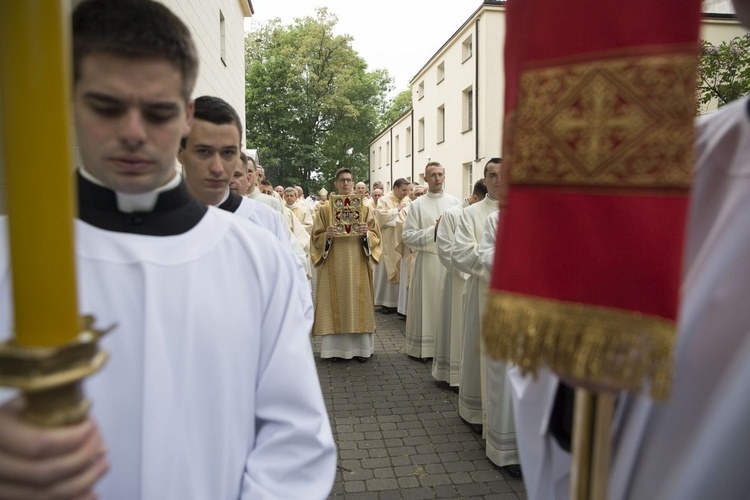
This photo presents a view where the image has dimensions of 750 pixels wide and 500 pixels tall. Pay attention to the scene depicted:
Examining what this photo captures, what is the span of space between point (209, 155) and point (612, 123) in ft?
→ 8.49

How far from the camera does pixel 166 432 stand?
4.31 feet

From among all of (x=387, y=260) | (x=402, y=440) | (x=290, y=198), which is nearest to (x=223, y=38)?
(x=290, y=198)

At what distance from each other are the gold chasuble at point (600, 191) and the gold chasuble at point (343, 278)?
247 inches

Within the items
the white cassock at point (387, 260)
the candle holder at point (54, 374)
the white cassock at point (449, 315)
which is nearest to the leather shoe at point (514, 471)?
the white cassock at point (449, 315)

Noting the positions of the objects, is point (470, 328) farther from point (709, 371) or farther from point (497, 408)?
point (709, 371)

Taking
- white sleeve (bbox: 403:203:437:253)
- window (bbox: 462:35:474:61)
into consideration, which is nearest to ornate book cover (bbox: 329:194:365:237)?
white sleeve (bbox: 403:203:437:253)

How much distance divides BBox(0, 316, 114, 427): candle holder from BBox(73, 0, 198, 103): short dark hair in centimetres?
88

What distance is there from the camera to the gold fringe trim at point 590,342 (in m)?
0.82

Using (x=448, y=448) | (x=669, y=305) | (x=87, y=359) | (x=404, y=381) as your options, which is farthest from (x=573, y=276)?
(x=404, y=381)

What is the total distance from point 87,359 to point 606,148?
0.76 metres

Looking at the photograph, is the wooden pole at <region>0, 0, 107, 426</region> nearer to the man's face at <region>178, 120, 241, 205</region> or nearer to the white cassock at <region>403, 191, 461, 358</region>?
the man's face at <region>178, 120, 241, 205</region>

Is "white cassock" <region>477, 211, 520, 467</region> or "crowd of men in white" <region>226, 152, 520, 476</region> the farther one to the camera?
"crowd of men in white" <region>226, 152, 520, 476</region>

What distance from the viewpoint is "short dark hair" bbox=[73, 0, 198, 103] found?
124 centimetres

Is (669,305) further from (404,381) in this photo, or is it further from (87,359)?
(404,381)
